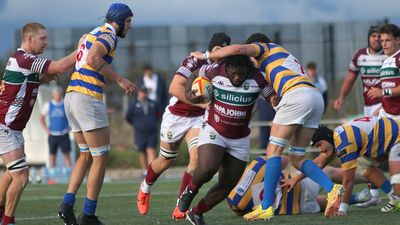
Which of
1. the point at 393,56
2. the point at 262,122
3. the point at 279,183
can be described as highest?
the point at 393,56

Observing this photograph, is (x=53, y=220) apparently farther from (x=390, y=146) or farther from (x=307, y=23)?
(x=307, y=23)

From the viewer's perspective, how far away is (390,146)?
34.6 ft

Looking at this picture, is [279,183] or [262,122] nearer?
[279,183]

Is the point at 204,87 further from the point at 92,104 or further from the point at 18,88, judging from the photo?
the point at 18,88

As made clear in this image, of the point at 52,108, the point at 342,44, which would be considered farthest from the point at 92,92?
the point at 342,44

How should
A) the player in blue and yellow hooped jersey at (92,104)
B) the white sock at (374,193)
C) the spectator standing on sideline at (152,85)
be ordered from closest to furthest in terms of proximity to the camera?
the player in blue and yellow hooped jersey at (92,104), the white sock at (374,193), the spectator standing on sideline at (152,85)

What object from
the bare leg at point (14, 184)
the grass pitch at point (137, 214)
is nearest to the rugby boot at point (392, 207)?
the grass pitch at point (137, 214)

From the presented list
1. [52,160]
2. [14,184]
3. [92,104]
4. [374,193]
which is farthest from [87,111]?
[52,160]

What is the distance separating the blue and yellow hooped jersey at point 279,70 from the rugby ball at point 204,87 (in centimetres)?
58

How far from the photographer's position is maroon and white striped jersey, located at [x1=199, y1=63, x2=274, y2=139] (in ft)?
30.9

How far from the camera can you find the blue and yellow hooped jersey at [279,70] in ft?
31.6

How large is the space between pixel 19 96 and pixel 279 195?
3.00m

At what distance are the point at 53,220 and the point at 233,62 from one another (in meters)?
2.72

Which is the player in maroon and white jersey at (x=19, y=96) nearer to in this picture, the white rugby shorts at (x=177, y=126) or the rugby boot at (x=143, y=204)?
the rugby boot at (x=143, y=204)
